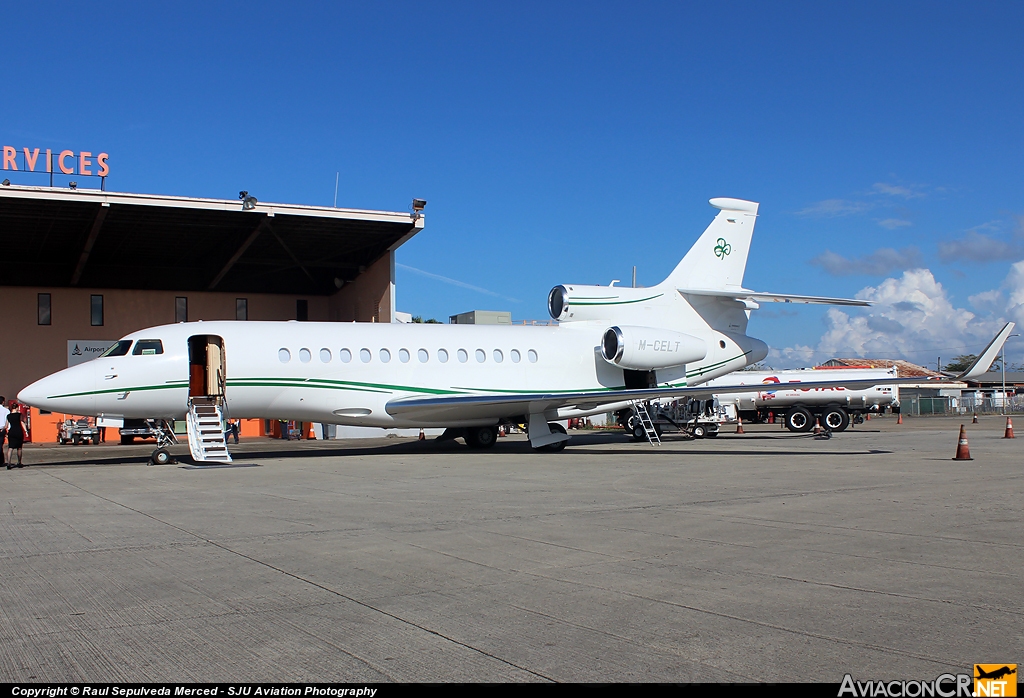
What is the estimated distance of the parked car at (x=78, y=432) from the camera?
33.3m

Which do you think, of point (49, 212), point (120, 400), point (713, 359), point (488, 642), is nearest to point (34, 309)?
point (49, 212)

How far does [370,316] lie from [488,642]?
33.5m

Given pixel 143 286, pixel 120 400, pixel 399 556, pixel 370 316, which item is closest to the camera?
pixel 399 556

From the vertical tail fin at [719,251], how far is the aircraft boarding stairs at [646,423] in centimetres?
398

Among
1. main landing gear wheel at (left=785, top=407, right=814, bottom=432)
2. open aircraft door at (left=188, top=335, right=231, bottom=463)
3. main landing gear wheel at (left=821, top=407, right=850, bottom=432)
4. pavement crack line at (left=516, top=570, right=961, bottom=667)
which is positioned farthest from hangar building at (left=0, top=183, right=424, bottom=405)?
pavement crack line at (left=516, top=570, right=961, bottom=667)

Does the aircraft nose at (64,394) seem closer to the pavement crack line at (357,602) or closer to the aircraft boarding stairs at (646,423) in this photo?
the pavement crack line at (357,602)

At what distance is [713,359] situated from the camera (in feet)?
78.3

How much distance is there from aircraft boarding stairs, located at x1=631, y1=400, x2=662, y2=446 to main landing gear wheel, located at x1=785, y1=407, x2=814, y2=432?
785 cm

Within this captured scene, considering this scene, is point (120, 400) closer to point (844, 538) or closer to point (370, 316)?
point (844, 538)

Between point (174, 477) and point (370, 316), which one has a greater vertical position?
point (370, 316)

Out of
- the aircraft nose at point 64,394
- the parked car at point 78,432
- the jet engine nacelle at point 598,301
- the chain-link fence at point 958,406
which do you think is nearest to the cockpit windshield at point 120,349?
the aircraft nose at point 64,394

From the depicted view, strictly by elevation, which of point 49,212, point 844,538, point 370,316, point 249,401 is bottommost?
point 844,538

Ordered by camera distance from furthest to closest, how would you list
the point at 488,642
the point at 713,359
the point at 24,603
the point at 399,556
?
the point at 713,359 < the point at 399,556 < the point at 24,603 < the point at 488,642

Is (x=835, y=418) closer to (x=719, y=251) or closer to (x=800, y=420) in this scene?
(x=800, y=420)
